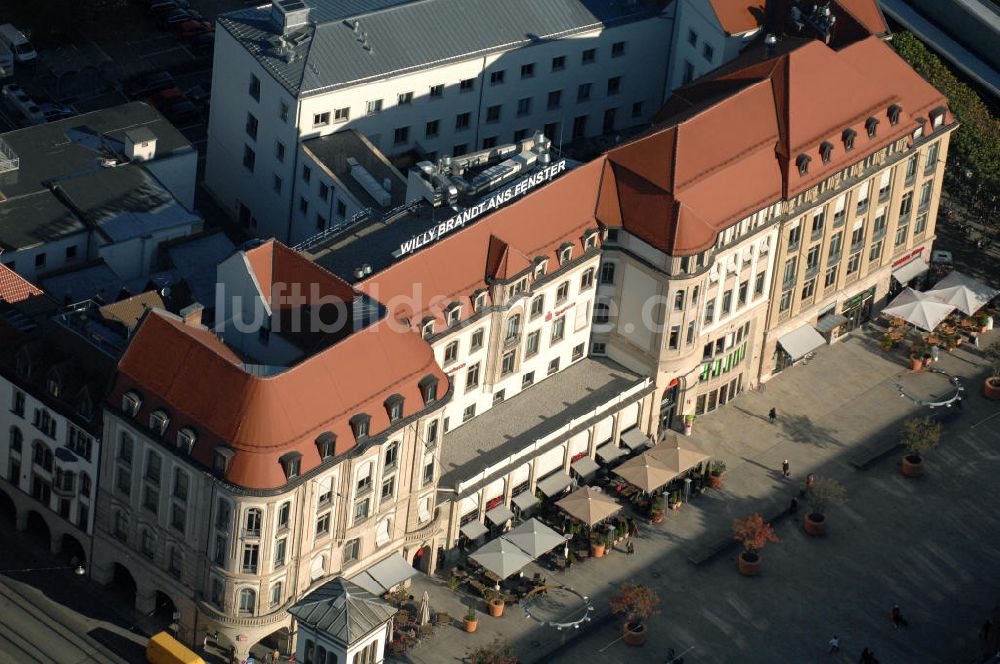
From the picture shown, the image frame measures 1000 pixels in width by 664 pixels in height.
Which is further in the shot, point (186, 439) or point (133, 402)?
point (133, 402)

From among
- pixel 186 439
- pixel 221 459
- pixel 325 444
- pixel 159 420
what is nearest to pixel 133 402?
pixel 159 420

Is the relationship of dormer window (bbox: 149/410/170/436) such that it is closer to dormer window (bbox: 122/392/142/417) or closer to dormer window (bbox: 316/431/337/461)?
dormer window (bbox: 122/392/142/417)

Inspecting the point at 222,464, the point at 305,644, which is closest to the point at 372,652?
the point at 305,644

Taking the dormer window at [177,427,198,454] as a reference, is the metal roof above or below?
below

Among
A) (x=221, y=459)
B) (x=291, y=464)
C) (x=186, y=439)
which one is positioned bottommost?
(x=291, y=464)

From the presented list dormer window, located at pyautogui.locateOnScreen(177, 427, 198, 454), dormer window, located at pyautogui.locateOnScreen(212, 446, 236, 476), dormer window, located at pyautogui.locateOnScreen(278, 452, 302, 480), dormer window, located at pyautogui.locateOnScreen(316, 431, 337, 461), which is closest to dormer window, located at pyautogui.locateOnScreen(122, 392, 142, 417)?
dormer window, located at pyautogui.locateOnScreen(177, 427, 198, 454)

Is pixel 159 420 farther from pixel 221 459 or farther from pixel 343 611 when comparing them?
pixel 343 611

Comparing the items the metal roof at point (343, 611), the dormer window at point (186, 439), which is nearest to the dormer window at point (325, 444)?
the dormer window at point (186, 439)
